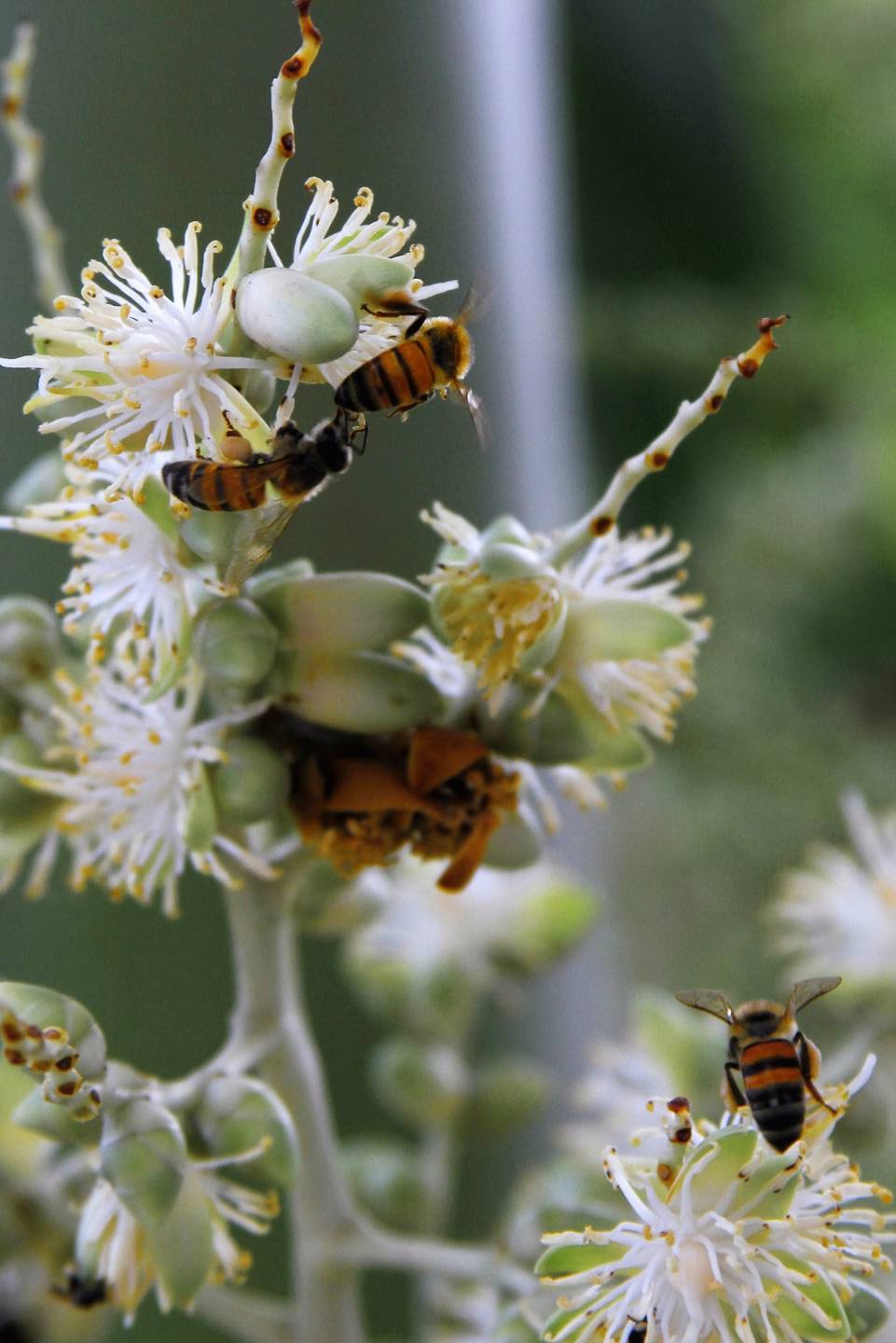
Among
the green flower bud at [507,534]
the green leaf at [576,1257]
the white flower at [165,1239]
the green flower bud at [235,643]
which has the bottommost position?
the white flower at [165,1239]

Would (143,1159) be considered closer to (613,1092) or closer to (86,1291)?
(86,1291)

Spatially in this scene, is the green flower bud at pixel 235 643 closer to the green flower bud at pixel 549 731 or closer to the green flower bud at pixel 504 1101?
the green flower bud at pixel 549 731

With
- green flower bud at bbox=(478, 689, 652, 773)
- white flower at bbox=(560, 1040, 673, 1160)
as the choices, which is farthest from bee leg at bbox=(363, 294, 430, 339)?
white flower at bbox=(560, 1040, 673, 1160)

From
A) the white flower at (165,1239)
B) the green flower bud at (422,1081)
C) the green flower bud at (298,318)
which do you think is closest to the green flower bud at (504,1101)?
the green flower bud at (422,1081)

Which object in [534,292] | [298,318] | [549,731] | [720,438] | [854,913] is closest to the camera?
[298,318]

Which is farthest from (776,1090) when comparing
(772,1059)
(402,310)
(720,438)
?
(720,438)

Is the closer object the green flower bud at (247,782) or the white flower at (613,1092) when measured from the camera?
the green flower bud at (247,782)
